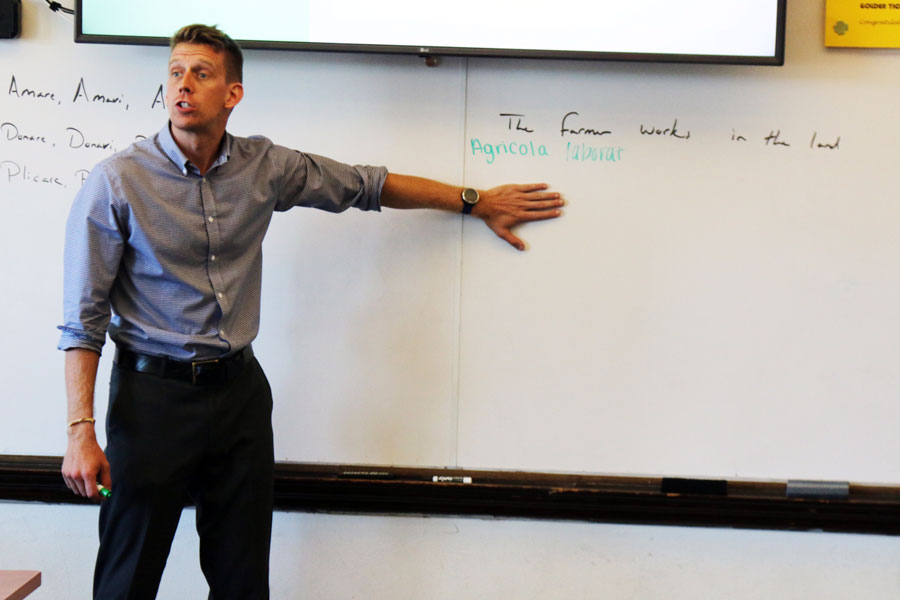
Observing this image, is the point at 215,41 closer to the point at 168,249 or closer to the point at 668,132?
the point at 168,249

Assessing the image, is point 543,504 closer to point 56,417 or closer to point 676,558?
point 676,558

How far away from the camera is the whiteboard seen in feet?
6.14

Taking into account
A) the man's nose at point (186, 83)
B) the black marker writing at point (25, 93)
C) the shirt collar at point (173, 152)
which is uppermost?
the black marker writing at point (25, 93)

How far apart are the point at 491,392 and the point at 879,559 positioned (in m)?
0.98

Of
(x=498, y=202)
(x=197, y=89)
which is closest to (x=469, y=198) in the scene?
(x=498, y=202)

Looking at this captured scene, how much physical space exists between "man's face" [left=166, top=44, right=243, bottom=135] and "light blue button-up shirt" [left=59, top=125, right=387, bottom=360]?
5cm

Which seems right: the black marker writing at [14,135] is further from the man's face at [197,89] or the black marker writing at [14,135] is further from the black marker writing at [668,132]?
the black marker writing at [668,132]

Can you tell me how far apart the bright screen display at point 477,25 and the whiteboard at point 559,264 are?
0.27 feet

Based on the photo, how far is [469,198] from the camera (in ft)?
6.09

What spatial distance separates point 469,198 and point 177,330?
0.68 meters

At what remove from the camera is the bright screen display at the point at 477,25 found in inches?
69.8

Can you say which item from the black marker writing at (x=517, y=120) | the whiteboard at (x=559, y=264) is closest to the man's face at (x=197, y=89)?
the whiteboard at (x=559, y=264)

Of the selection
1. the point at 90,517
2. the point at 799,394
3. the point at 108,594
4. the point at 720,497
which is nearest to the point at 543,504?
the point at 720,497

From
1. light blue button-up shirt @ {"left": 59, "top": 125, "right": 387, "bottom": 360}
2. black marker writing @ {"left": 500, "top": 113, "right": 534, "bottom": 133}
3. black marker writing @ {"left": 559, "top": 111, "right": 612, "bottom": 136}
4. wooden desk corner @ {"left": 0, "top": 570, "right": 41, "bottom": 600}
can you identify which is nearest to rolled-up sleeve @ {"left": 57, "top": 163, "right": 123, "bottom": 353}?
light blue button-up shirt @ {"left": 59, "top": 125, "right": 387, "bottom": 360}
